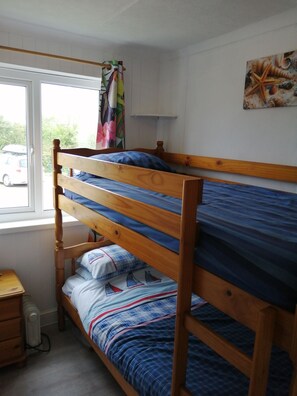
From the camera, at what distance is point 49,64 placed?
96.2 inches

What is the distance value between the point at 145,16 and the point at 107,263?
1.75 metres

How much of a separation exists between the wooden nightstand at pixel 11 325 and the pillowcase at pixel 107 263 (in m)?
0.49

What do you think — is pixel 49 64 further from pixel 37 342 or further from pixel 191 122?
pixel 37 342

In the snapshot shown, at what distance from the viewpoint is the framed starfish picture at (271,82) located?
78.6 inches

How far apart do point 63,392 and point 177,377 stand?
116 cm

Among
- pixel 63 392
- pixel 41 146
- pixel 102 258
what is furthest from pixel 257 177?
pixel 63 392

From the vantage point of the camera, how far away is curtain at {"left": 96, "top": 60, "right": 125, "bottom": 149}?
2.61m

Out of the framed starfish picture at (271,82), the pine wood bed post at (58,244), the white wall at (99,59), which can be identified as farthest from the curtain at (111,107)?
the framed starfish picture at (271,82)

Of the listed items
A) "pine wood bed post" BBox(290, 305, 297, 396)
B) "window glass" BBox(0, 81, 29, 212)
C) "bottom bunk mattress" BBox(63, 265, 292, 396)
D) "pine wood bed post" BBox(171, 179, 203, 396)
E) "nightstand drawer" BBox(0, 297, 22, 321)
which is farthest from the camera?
"window glass" BBox(0, 81, 29, 212)

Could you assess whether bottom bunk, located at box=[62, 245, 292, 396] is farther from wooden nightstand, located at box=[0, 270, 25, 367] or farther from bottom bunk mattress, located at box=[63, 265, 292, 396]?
wooden nightstand, located at box=[0, 270, 25, 367]

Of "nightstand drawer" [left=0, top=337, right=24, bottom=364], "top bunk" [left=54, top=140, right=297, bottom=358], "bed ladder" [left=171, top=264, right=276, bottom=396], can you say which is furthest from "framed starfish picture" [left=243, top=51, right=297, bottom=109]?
"nightstand drawer" [left=0, top=337, right=24, bottom=364]

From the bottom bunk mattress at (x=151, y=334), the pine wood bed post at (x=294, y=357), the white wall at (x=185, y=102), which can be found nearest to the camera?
the pine wood bed post at (x=294, y=357)

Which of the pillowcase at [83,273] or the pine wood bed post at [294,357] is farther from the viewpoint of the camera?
the pillowcase at [83,273]

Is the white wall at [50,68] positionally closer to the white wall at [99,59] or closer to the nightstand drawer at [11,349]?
the white wall at [99,59]
